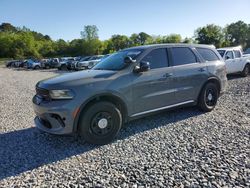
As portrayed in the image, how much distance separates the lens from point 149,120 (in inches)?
245

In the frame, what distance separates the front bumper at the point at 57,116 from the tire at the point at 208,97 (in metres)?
3.50

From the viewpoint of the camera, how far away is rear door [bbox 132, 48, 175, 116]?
525 centimetres

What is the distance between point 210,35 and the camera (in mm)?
63625

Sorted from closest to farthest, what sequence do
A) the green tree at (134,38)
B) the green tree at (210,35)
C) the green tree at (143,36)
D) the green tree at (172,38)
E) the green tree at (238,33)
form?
1. the green tree at (210,35)
2. the green tree at (172,38)
3. the green tree at (238,33)
4. the green tree at (134,38)
5. the green tree at (143,36)

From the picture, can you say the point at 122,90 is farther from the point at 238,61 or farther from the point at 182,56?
the point at 238,61

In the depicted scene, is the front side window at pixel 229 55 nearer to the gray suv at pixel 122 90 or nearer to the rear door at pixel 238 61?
the rear door at pixel 238 61

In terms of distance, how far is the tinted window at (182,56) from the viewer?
19.7 feet

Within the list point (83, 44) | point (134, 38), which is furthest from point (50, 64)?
point (134, 38)

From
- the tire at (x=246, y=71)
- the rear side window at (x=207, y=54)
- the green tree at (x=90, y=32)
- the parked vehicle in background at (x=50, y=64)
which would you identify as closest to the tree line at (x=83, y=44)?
the green tree at (x=90, y=32)

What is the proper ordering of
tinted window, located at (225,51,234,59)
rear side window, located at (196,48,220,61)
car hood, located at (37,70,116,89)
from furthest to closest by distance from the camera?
tinted window, located at (225,51,234,59)
rear side window, located at (196,48,220,61)
car hood, located at (37,70,116,89)

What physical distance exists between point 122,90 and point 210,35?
63.9 m

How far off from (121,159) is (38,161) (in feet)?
4.49

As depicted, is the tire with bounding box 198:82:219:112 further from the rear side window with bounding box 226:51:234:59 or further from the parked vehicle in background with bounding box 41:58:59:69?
the parked vehicle in background with bounding box 41:58:59:69

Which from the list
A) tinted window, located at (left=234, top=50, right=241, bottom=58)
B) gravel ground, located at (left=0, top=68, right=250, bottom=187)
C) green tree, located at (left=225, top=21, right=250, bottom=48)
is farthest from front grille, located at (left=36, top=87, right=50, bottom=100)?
green tree, located at (left=225, top=21, right=250, bottom=48)
